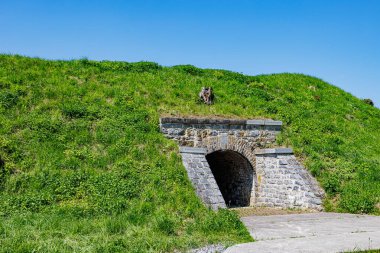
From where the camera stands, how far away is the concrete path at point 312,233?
797 centimetres

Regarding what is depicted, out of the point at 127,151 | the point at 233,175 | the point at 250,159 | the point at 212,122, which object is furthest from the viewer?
the point at 233,175

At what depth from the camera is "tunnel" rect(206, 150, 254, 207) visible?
16062 mm

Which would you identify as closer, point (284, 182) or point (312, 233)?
point (312, 233)

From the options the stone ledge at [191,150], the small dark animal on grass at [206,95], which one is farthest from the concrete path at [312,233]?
the small dark animal on grass at [206,95]

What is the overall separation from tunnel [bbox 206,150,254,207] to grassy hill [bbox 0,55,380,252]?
1.96 m

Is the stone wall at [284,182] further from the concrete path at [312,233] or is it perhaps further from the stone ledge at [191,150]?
the stone ledge at [191,150]

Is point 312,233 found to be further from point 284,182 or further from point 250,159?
point 250,159

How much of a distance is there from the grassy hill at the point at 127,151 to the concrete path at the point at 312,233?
875 mm

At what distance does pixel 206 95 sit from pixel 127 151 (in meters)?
5.49

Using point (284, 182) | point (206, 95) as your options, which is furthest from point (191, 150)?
point (206, 95)

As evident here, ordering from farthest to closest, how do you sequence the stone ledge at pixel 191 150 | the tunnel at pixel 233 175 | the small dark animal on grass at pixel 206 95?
1. the small dark animal on grass at pixel 206 95
2. the tunnel at pixel 233 175
3. the stone ledge at pixel 191 150

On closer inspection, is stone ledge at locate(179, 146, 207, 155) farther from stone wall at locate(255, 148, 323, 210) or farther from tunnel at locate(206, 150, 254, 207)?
stone wall at locate(255, 148, 323, 210)

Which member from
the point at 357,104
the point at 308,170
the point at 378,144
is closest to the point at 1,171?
the point at 308,170

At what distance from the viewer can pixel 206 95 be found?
17266 mm
